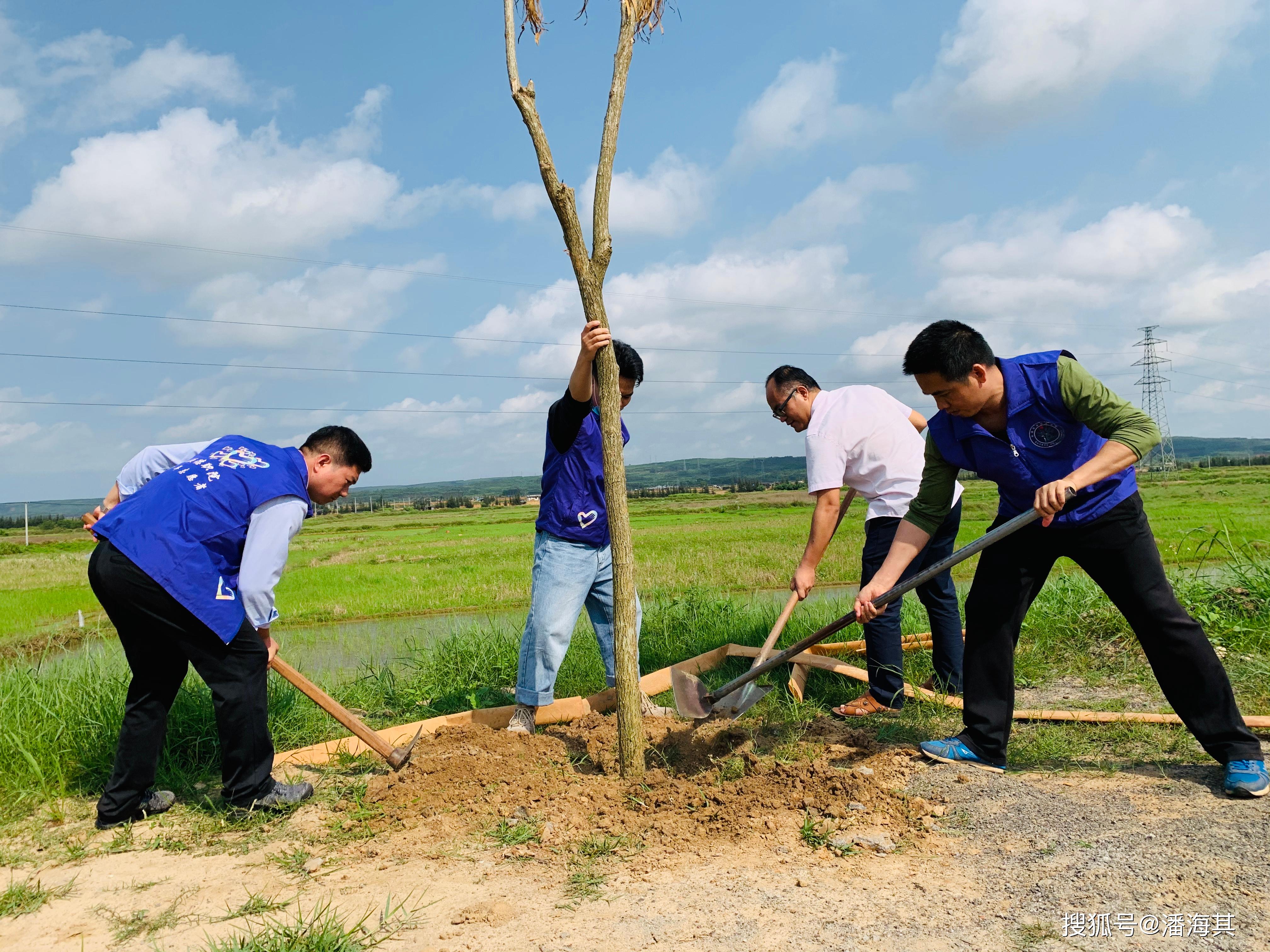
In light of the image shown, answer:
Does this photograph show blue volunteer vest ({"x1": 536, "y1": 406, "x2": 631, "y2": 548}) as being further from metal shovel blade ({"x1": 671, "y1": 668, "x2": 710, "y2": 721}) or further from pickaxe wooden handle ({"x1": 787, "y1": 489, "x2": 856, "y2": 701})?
pickaxe wooden handle ({"x1": 787, "y1": 489, "x2": 856, "y2": 701})

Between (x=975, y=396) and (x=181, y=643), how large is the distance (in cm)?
318

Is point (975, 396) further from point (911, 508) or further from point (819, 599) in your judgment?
point (819, 599)

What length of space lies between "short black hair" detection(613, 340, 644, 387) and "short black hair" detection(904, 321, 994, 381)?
1266 mm

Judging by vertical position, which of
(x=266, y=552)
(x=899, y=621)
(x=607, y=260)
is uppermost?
(x=607, y=260)

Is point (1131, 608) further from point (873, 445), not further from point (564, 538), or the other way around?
point (564, 538)

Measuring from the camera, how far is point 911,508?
354 centimetres

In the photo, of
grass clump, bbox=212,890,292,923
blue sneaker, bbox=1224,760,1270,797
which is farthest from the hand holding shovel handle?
grass clump, bbox=212,890,292,923

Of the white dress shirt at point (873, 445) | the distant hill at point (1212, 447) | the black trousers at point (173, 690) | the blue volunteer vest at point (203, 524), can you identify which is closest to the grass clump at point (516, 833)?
the black trousers at point (173, 690)

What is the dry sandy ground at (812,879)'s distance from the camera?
219 centimetres

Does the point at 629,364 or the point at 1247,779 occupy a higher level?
the point at 629,364

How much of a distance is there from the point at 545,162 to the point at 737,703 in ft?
9.16

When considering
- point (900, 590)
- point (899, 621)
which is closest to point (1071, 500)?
point (900, 590)

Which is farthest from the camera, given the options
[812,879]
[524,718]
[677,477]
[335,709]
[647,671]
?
[677,477]

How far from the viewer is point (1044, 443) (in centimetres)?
307
